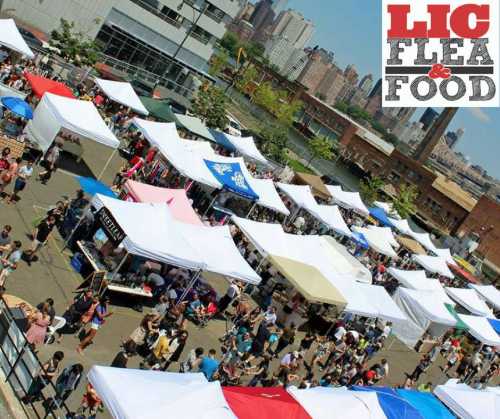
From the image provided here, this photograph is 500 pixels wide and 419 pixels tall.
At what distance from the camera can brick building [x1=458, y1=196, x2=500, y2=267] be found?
73438 mm

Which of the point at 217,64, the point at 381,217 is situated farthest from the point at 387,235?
the point at 217,64

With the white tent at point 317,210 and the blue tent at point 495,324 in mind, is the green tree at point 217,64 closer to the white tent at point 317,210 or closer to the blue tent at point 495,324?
the white tent at point 317,210

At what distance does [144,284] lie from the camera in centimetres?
1451

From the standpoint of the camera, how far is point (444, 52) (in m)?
11.4

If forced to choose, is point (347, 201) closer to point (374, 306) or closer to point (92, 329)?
point (374, 306)

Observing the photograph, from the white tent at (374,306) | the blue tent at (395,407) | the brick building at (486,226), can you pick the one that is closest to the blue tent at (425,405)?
the blue tent at (395,407)

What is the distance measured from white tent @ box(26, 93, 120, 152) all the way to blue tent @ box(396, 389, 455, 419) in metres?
12.7

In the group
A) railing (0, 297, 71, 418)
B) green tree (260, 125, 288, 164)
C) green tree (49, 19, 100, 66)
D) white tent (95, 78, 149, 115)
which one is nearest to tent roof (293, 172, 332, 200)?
green tree (260, 125, 288, 164)

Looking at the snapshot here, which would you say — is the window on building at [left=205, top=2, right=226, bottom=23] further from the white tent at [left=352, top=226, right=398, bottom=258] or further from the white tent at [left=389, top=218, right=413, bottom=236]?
the white tent at [left=352, top=226, right=398, bottom=258]

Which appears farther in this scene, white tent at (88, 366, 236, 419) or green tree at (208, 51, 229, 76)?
green tree at (208, 51, 229, 76)

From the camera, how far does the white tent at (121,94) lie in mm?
25828

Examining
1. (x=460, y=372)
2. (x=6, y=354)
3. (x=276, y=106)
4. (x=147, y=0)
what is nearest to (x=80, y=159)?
(x=6, y=354)

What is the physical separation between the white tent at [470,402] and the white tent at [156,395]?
9.14m

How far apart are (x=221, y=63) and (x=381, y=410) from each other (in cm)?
6765
